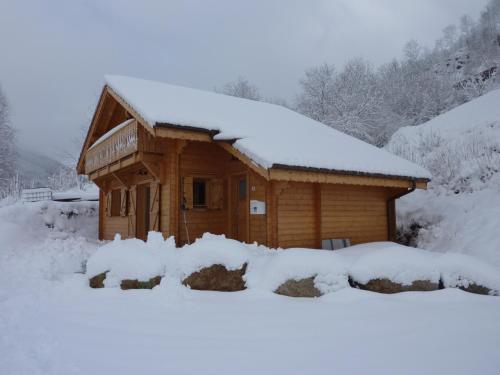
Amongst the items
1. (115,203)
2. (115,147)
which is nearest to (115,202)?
(115,203)

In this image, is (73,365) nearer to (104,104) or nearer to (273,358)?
(273,358)

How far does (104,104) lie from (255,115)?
18.0ft

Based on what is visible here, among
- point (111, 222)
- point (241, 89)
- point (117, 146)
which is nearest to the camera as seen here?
point (117, 146)

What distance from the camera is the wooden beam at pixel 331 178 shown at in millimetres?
8086

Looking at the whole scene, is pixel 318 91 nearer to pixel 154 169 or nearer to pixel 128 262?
pixel 154 169

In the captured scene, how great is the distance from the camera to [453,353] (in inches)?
140

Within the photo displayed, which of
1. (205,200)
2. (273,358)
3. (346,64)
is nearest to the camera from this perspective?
(273,358)

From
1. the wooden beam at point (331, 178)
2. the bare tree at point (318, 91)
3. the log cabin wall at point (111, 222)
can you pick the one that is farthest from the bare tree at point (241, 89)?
the wooden beam at point (331, 178)

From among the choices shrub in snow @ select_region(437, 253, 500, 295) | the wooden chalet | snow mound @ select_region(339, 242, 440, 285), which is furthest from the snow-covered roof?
shrub in snow @ select_region(437, 253, 500, 295)

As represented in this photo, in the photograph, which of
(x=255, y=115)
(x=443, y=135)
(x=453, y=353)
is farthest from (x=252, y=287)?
(x=443, y=135)

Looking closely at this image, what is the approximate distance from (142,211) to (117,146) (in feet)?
9.10

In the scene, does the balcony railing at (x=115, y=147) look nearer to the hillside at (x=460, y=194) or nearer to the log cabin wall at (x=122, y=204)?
the log cabin wall at (x=122, y=204)

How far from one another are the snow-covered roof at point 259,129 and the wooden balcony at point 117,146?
0.74 meters

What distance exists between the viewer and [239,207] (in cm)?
1038
